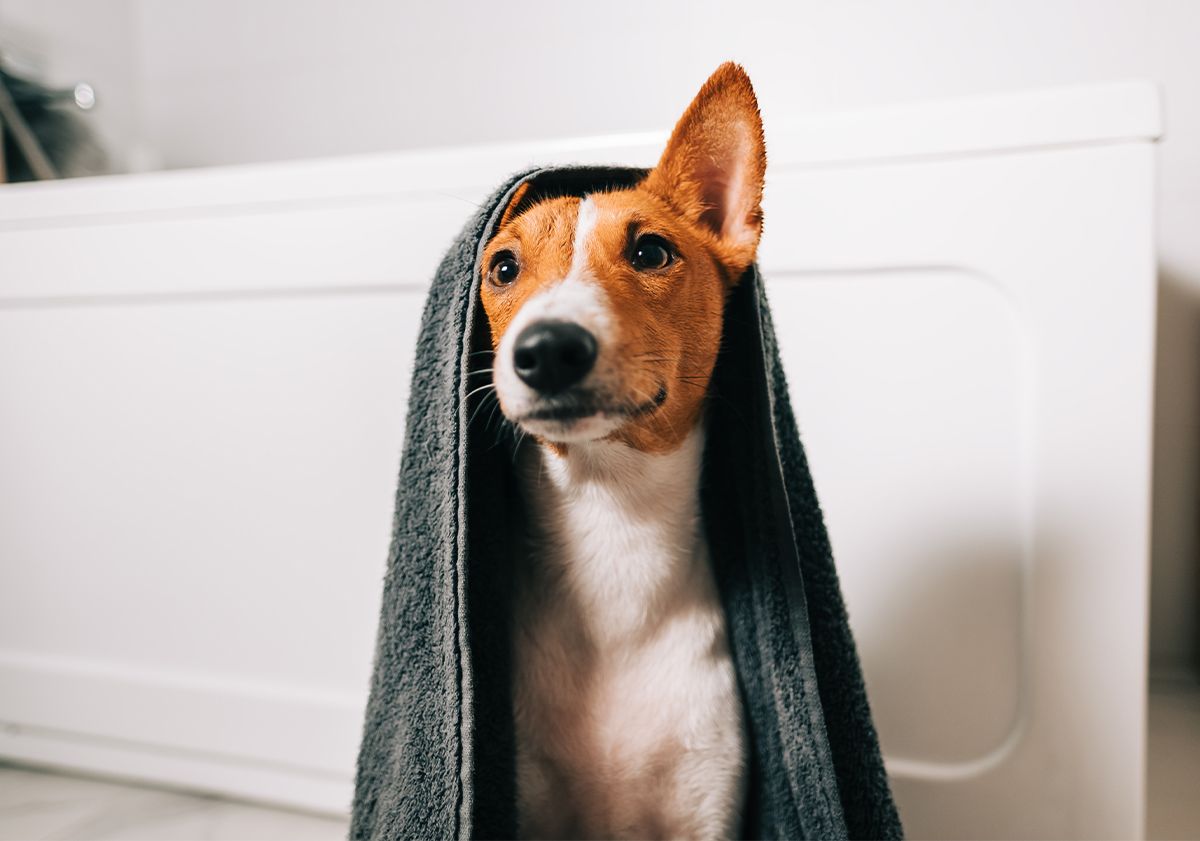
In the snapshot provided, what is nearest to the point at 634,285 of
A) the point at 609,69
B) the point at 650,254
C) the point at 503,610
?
the point at 650,254

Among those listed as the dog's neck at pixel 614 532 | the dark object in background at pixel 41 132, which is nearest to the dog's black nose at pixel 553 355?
the dog's neck at pixel 614 532

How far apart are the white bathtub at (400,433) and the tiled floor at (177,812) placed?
1.2 inches

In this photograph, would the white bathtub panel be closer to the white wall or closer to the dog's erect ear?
the dog's erect ear

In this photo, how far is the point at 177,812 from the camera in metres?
0.96

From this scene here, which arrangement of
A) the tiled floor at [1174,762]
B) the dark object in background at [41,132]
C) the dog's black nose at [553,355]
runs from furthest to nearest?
the dark object in background at [41,132] → the tiled floor at [1174,762] → the dog's black nose at [553,355]

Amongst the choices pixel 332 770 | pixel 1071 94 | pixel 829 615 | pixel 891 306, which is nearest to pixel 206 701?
pixel 332 770

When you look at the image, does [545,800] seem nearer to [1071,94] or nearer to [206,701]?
[206,701]

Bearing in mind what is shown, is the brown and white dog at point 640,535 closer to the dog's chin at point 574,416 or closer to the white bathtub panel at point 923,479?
the dog's chin at point 574,416

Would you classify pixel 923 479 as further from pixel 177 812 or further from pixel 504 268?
pixel 177 812

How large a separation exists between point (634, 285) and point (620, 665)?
312mm

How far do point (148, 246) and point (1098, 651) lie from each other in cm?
111

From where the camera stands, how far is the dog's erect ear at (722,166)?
61cm

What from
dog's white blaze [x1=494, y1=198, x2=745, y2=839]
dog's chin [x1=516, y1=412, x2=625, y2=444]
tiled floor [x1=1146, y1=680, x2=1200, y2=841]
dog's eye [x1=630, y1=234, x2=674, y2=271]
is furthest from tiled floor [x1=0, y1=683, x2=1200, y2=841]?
dog's eye [x1=630, y1=234, x2=674, y2=271]

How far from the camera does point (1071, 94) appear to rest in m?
0.66
